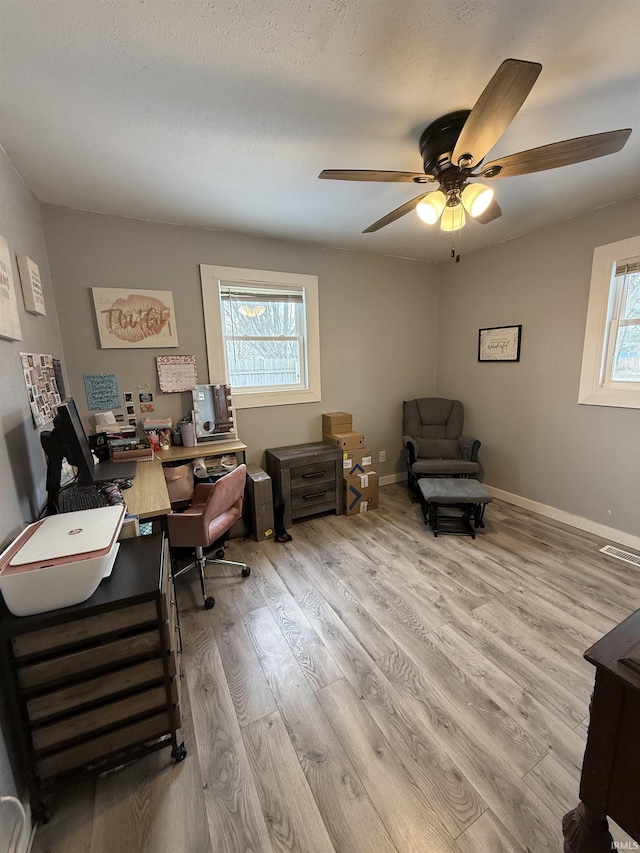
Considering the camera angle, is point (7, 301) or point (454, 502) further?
point (454, 502)

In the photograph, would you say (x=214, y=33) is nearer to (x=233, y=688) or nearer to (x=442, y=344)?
(x=233, y=688)

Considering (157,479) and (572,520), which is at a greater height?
(157,479)

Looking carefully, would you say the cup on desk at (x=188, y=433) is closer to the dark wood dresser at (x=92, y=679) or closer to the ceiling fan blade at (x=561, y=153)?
the dark wood dresser at (x=92, y=679)

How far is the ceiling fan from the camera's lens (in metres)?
1.05

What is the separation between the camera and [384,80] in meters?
1.29

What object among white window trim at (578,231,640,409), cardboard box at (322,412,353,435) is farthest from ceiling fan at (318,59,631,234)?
cardboard box at (322,412,353,435)

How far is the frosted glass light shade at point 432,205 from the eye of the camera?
1676 mm

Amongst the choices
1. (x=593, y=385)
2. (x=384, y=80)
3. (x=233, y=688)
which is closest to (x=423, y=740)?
(x=233, y=688)

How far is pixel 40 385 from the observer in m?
1.74

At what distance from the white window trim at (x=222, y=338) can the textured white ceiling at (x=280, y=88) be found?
0.73 meters

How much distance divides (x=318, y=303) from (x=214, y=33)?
2.22 meters

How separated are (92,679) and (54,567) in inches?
16.7

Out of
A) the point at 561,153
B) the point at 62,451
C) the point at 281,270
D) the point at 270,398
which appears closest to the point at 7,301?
the point at 62,451

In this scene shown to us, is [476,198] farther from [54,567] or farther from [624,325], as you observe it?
[54,567]
